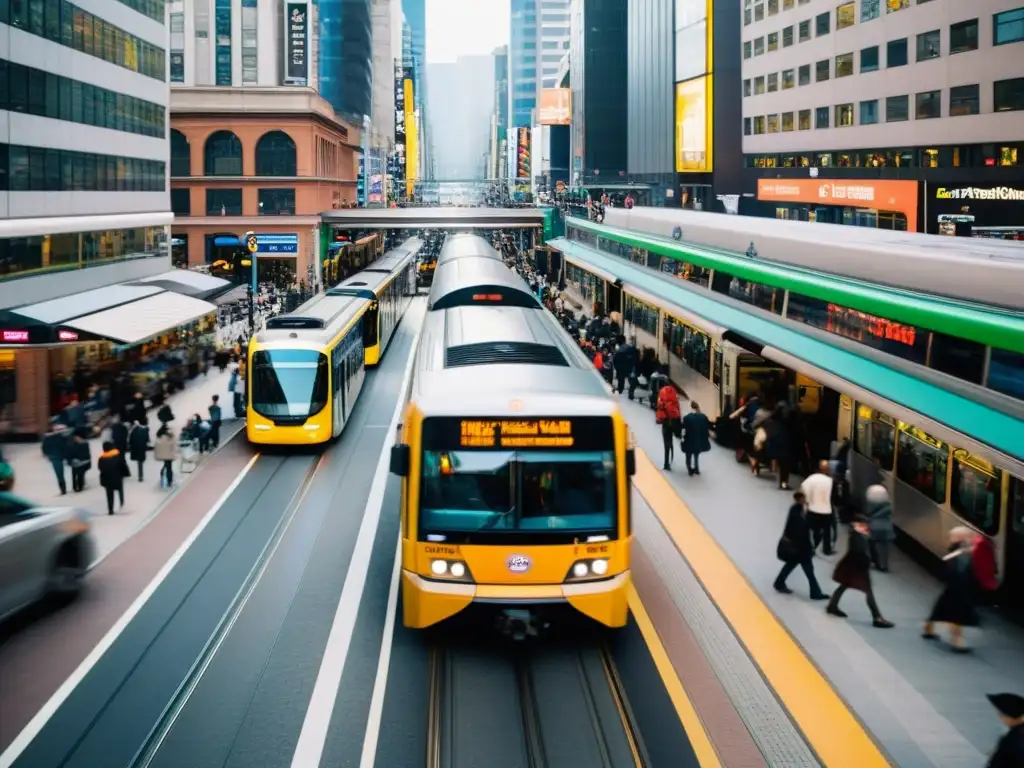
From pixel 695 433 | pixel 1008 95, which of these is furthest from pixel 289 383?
pixel 1008 95

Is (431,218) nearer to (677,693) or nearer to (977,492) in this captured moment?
(977,492)

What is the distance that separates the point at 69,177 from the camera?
34156 millimetres

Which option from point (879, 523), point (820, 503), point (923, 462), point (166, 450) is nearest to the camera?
point (879, 523)

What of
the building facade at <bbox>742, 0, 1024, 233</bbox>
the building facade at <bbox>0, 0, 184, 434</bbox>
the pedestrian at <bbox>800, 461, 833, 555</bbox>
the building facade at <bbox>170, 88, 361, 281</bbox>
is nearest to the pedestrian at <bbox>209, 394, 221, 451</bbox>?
the building facade at <bbox>0, 0, 184, 434</bbox>

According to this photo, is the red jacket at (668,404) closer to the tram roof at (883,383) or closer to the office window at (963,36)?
the tram roof at (883,383)

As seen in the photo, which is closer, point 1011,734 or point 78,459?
point 1011,734

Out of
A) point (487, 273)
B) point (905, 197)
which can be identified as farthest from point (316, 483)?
point (905, 197)

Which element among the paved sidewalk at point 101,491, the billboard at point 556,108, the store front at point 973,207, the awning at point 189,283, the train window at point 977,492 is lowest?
the paved sidewalk at point 101,491

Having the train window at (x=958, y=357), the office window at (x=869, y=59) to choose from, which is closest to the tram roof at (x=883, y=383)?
the train window at (x=958, y=357)

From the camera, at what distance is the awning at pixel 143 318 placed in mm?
26781

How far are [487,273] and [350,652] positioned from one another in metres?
15.4

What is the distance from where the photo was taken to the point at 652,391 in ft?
91.7

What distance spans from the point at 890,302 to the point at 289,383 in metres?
12.8

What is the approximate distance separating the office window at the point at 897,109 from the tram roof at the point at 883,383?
1064 inches
